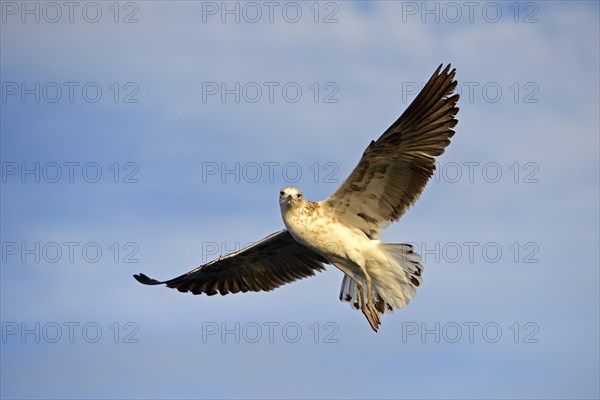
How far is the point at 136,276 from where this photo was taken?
16453 millimetres

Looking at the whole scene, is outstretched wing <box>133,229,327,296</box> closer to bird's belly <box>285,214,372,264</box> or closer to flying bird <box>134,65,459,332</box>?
flying bird <box>134,65,459,332</box>

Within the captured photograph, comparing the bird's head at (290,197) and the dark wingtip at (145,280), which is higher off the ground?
the bird's head at (290,197)

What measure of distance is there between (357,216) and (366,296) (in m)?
1.20

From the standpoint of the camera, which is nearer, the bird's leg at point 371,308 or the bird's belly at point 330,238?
the bird's belly at point 330,238

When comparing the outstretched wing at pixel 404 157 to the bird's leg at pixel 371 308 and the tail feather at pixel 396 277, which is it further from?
the bird's leg at pixel 371 308

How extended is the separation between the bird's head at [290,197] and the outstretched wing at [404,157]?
49 cm

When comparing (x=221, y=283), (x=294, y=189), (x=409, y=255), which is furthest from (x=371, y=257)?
(x=221, y=283)

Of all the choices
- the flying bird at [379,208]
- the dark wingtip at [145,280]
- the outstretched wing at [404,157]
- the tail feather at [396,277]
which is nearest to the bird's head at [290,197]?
the flying bird at [379,208]

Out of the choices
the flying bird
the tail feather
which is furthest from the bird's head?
the tail feather

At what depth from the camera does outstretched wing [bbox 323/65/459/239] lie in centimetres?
1392

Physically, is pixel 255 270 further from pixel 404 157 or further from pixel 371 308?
pixel 404 157

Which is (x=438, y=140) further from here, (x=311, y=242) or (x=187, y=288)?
(x=187, y=288)

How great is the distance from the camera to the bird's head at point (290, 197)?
14.2m

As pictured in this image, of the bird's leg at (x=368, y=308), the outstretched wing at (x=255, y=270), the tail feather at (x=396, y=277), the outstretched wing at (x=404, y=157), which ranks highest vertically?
the outstretched wing at (x=404, y=157)
